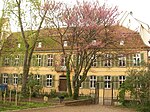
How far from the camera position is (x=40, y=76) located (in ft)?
141

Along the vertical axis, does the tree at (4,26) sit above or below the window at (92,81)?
above

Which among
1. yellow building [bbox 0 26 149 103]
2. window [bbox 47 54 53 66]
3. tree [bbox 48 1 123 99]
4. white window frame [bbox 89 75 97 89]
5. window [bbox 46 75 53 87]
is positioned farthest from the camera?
window [bbox 47 54 53 66]

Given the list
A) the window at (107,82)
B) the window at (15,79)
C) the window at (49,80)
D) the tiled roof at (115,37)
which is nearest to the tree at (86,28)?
the tiled roof at (115,37)

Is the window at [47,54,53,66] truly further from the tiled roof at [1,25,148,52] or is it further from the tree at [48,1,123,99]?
the tree at [48,1,123,99]

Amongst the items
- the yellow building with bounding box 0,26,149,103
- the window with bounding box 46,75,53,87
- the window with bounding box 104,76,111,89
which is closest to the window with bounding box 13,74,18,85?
the yellow building with bounding box 0,26,149,103

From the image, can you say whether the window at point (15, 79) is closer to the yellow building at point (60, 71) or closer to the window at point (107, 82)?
the yellow building at point (60, 71)

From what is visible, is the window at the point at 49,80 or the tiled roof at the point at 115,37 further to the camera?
the window at the point at 49,80

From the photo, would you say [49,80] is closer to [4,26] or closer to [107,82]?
[107,82]

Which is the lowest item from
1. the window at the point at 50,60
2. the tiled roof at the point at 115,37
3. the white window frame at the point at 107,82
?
the white window frame at the point at 107,82

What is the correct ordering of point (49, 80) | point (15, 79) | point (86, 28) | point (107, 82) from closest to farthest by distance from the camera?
point (86, 28) < point (107, 82) < point (49, 80) < point (15, 79)

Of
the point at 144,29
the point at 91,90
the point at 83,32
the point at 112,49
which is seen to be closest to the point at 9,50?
the point at 83,32

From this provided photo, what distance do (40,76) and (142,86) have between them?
2492cm

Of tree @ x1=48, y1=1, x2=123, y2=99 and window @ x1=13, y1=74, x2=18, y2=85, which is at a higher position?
tree @ x1=48, y1=1, x2=123, y2=99

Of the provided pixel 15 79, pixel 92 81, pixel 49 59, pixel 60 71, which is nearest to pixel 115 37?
pixel 92 81
